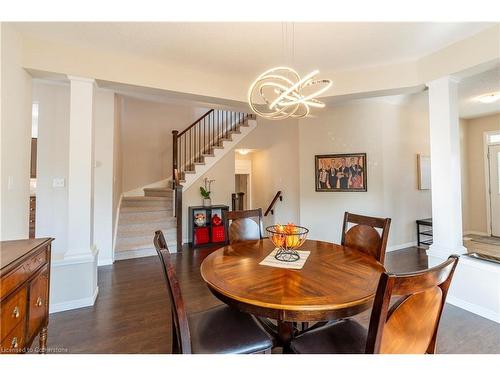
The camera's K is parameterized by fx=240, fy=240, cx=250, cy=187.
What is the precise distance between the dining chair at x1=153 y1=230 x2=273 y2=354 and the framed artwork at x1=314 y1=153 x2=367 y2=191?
3.53 metres

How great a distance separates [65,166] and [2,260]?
8.81 ft

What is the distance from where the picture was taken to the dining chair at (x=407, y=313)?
33.1 inches

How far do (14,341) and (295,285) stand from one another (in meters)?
1.41

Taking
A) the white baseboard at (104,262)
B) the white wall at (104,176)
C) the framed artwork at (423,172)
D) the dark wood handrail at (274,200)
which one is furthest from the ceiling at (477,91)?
the white baseboard at (104,262)

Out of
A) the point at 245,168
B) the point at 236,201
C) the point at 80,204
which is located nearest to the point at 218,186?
the point at 236,201

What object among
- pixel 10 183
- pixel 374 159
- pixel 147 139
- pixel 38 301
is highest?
pixel 147 139

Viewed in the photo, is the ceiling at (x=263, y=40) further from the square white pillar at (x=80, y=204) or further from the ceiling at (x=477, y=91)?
the ceiling at (x=477, y=91)

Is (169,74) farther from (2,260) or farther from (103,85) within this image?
(2,260)

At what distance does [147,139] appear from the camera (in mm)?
5777

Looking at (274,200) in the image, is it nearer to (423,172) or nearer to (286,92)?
(423,172)

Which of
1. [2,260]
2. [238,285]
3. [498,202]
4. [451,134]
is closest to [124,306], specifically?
[2,260]

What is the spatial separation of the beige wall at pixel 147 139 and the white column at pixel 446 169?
4785mm
